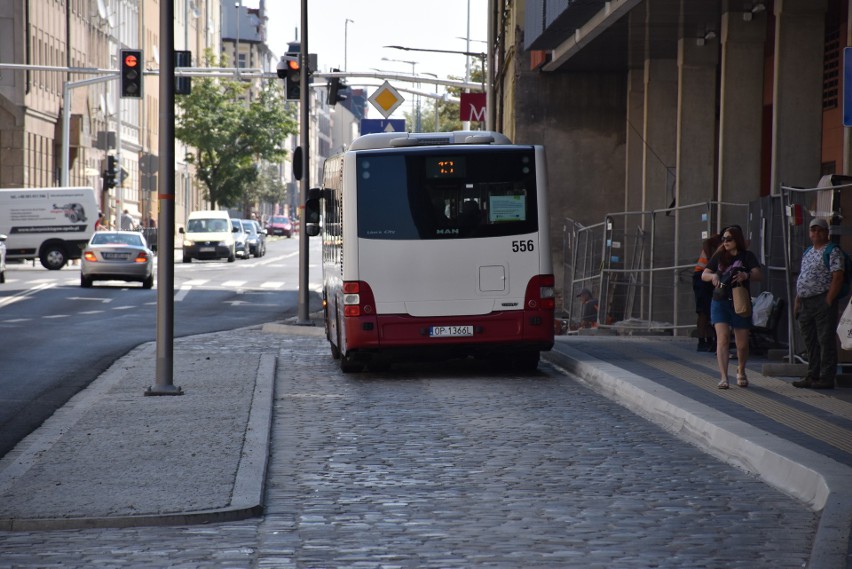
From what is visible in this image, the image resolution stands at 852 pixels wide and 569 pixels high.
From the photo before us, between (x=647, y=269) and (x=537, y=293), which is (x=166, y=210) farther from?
(x=647, y=269)

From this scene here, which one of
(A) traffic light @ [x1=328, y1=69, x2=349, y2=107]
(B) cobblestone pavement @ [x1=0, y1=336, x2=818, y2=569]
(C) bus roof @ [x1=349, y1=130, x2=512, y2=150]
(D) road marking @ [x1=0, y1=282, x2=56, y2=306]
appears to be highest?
(A) traffic light @ [x1=328, y1=69, x2=349, y2=107]

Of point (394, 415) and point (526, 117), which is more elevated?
point (526, 117)

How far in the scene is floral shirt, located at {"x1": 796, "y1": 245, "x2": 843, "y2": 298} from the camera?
14.9 meters

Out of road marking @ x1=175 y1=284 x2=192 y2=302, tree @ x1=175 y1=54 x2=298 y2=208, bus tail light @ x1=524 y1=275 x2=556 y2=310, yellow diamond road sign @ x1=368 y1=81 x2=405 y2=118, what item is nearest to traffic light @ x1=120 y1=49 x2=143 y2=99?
road marking @ x1=175 y1=284 x2=192 y2=302

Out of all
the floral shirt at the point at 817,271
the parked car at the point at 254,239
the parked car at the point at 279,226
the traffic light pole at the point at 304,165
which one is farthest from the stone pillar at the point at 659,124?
the parked car at the point at 279,226

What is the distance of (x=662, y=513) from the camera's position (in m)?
8.83

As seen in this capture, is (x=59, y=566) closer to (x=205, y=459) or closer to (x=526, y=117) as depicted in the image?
(x=205, y=459)

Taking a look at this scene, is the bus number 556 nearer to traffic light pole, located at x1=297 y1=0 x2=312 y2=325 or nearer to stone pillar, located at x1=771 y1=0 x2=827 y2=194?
stone pillar, located at x1=771 y1=0 x2=827 y2=194

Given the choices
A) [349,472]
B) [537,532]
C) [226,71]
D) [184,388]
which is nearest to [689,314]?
[184,388]

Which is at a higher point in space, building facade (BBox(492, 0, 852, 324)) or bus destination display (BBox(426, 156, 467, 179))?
building facade (BBox(492, 0, 852, 324))

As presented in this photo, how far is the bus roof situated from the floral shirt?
14.8 feet

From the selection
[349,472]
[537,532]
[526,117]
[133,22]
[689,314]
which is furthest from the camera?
[133,22]

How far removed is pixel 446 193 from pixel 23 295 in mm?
20741

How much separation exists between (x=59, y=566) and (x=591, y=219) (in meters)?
29.9
